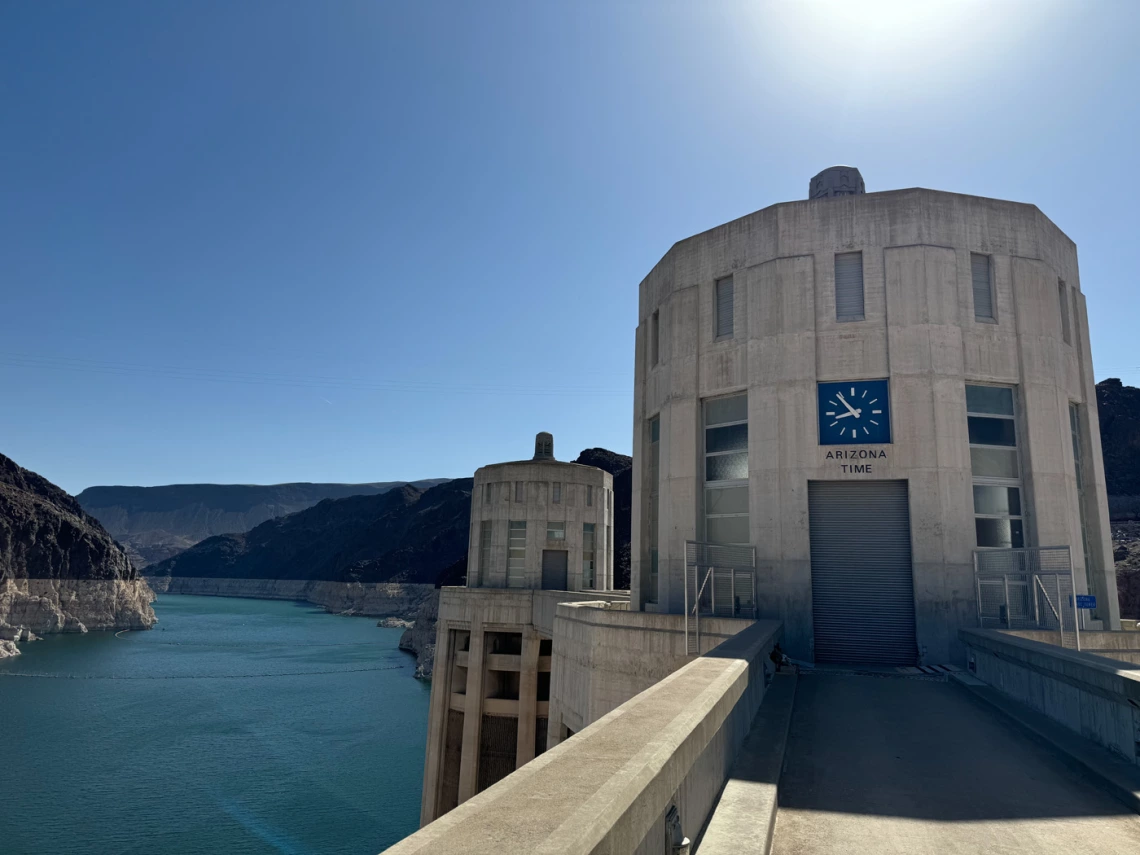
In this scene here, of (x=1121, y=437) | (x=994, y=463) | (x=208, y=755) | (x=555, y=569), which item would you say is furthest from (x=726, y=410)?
(x=1121, y=437)

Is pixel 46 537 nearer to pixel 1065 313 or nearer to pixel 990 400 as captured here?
pixel 990 400

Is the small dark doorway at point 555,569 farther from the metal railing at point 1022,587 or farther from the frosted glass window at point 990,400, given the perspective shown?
the frosted glass window at point 990,400

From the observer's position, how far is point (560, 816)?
3361 millimetres

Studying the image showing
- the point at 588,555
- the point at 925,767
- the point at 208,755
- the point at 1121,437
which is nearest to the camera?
the point at 925,767

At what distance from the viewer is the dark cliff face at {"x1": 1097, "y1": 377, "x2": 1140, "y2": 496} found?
135 metres

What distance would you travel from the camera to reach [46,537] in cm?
16275

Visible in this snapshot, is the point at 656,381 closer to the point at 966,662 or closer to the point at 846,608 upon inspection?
the point at 846,608

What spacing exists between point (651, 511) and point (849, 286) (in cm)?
886

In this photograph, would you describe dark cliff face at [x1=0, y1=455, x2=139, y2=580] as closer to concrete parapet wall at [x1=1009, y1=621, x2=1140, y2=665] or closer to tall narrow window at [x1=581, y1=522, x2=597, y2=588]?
tall narrow window at [x1=581, y1=522, x2=597, y2=588]

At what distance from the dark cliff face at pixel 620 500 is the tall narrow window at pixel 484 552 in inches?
2932

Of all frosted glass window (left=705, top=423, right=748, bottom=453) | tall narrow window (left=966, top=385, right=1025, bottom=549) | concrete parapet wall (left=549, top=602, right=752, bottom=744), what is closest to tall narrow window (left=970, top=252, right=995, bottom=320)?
tall narrow window (left=966, top=385, right=1025, bottom=549)

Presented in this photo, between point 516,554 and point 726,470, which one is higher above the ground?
point 726,470

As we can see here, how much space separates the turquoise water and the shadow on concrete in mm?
38078

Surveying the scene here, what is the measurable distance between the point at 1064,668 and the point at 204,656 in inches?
5050
